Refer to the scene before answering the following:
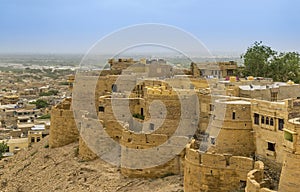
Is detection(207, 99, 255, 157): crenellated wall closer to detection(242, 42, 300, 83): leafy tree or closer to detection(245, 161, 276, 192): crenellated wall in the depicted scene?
detection(245, 161, 276, 192): crenellated wall

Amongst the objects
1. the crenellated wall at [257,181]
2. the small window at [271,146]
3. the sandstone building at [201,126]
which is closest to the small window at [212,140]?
the sandstone building at [201,126]

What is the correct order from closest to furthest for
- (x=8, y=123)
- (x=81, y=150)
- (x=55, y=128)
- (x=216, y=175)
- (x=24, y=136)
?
(x=216, y=175), (x=81, y=150), (x=55, y=128), (x=24, y=136), (x=8, y=123)

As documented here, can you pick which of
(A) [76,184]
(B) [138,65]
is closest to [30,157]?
(A) [76,184]

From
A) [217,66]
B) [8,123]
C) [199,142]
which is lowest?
[8,123]

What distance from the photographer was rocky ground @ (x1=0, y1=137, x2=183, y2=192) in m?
24.7

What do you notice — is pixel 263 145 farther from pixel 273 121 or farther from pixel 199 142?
pixel 199 142

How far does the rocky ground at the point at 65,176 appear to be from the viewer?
24719mm

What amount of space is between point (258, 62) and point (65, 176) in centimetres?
2105

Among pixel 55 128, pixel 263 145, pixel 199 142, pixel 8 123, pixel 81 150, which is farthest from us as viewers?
pixel 8 123

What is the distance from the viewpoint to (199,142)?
25.1m

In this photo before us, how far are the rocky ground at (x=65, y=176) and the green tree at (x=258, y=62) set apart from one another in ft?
57.4

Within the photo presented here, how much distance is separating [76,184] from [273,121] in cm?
1134

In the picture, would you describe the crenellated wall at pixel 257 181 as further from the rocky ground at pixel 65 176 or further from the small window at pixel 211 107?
the small window at pixel 211 107

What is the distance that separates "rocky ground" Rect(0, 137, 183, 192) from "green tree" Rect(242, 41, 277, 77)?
1749 centimetres
